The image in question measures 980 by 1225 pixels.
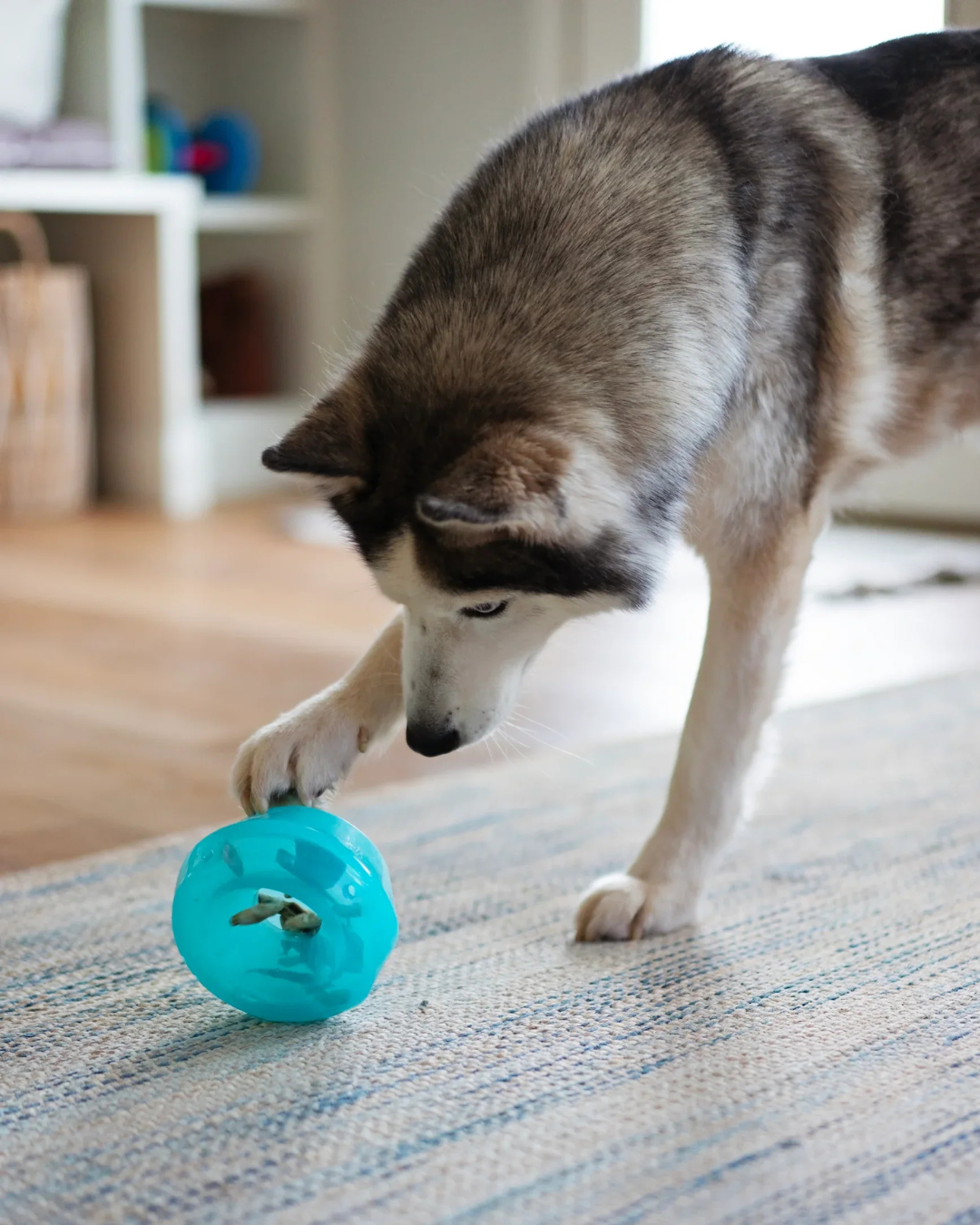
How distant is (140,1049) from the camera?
3.89 ft

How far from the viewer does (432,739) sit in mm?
1300

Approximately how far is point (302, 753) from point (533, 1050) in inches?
12.8

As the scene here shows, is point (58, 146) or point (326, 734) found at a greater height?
point (58, 146)

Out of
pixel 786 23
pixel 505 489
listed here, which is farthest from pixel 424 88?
pixel 505 489

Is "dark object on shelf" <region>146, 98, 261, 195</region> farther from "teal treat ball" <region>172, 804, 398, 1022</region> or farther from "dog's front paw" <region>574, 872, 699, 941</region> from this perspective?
"teal treat ball" <region>172, 804, 398, 1022</region>

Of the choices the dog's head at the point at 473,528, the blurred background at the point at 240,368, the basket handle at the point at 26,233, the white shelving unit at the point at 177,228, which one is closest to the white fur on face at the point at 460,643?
the dog's head at the point at 473,528

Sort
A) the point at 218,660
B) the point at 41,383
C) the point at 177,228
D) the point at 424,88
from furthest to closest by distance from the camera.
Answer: the point at 424,88 < the point at 177,228 < the point at 41,383 < the point at 218,660

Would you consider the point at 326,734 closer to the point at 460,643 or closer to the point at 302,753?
the point at 302,753

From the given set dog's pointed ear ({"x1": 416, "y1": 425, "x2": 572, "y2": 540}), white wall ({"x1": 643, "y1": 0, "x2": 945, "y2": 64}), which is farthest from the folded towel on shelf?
dog's pointed ear ({"x1": 416, "y1": 425, "x2": 572, "y2": 540})

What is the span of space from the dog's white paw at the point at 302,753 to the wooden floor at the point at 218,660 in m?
0.31

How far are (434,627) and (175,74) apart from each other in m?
3.97

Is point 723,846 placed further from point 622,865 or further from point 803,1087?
point 803,1087

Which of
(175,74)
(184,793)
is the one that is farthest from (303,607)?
(175,74)

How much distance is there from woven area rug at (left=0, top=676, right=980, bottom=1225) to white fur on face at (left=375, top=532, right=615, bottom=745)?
9.3 inches
